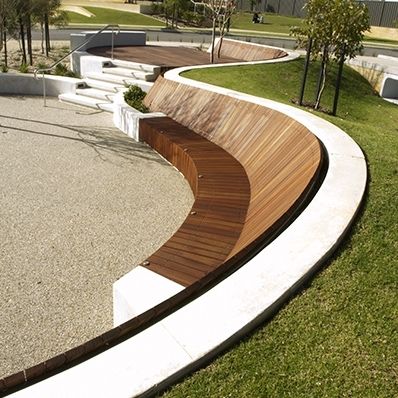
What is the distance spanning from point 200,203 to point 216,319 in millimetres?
3992

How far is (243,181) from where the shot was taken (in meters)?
8.59

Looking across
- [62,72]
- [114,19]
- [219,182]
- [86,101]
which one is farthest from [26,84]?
[114,19]

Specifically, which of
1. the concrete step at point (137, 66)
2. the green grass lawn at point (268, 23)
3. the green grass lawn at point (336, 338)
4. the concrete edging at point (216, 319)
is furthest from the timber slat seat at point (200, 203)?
the green grass lawn at point (268, 23)

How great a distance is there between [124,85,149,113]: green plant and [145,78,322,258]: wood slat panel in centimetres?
29

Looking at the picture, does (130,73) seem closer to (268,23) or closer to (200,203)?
(200,203)

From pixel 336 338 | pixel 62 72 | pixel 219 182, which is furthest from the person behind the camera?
pixel 62 72

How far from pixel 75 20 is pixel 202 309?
49523 mm

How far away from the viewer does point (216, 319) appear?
12.3 feet

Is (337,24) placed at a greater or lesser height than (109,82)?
greater

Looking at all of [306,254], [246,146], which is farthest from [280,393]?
[246,146]

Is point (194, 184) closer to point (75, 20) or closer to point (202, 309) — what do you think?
point (202, 309)

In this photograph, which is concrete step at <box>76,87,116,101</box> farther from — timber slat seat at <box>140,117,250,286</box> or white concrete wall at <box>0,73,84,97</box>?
timber slat seat at <box>140,117,250,286</box>

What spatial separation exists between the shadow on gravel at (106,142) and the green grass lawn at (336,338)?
6.94 m

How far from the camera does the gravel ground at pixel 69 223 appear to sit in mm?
5422
